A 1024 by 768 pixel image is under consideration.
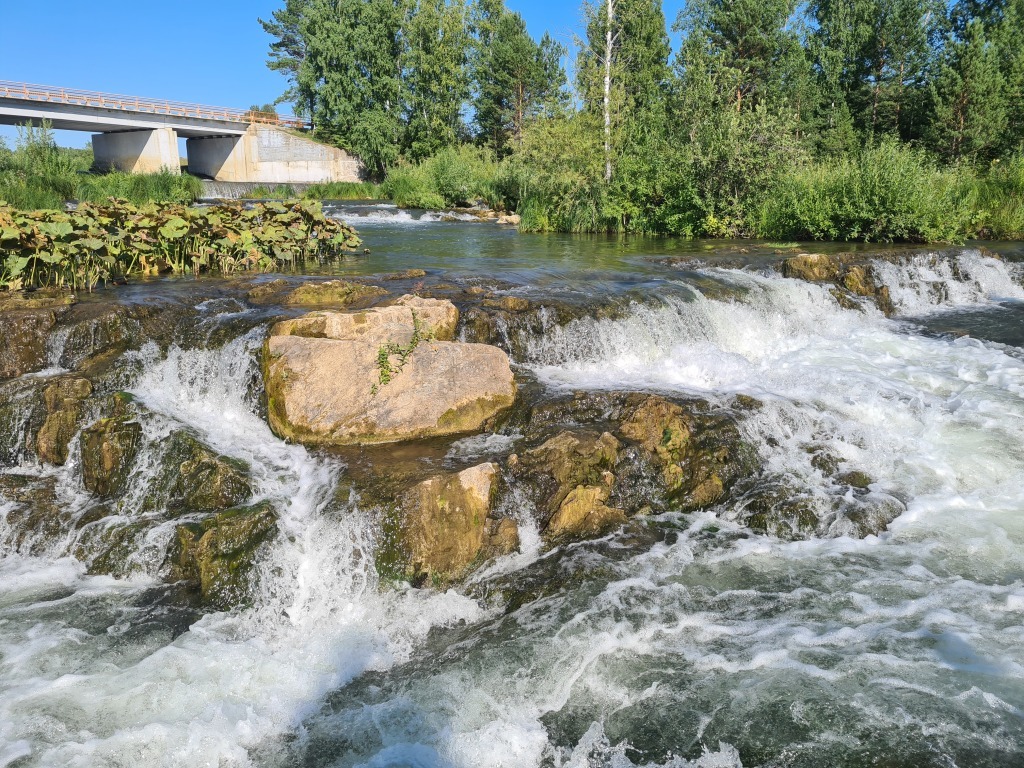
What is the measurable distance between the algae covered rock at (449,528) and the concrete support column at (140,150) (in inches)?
1740

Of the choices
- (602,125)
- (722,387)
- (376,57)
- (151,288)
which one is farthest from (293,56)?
(722,387)

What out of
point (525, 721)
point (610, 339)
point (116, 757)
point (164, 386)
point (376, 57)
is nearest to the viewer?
point (116, 757)

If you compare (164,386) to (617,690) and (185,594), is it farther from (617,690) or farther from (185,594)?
(617,690)

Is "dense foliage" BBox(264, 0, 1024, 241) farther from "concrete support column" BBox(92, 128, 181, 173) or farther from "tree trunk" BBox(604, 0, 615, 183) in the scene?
"concrete support column" BBox(92, 128, 181, 173)

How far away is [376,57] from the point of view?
161ft

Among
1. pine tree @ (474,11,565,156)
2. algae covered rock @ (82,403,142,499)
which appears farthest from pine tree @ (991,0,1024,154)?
algae covered rock @ (82,403,142,499)

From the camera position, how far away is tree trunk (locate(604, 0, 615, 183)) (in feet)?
69.8

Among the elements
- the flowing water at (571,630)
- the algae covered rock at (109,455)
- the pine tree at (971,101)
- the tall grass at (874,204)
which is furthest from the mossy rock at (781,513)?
the pine tree at (971,101)

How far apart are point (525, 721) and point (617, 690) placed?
612 mm

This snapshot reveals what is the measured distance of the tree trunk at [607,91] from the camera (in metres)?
21.3

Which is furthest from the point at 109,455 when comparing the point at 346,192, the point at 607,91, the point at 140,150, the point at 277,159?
the point at 277,159

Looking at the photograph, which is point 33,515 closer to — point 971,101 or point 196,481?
point 196,481

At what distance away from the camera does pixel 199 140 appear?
51.7 metres

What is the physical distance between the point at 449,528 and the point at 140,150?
161 feet
